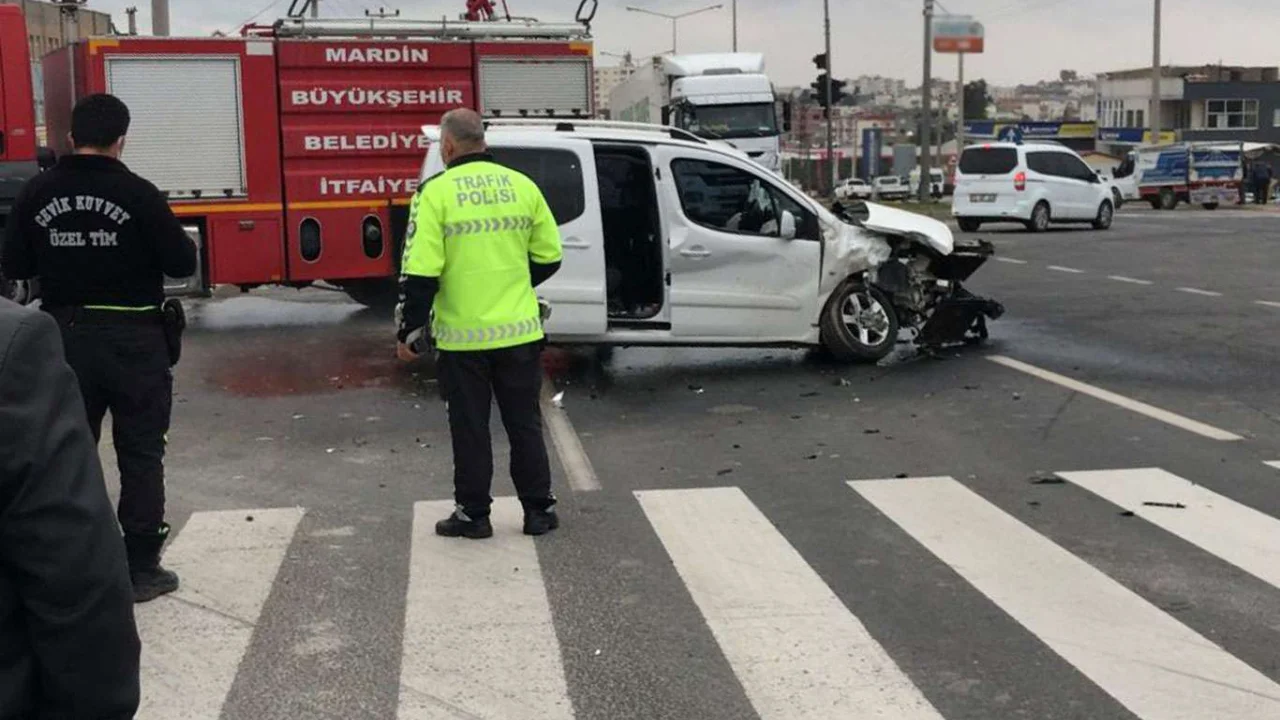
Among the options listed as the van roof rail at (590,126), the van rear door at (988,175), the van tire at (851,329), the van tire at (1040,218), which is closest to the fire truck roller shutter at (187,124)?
the van roof rail at (590,126)

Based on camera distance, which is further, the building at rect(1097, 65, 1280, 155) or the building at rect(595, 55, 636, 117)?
the building at rect(1097, 65, 1280, 155)

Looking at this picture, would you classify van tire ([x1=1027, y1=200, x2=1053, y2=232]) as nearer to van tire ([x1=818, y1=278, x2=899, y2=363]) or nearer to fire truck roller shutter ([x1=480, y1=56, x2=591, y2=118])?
fire truck roller shutter ([x1=480, y1=56, x2=591, y2=118])

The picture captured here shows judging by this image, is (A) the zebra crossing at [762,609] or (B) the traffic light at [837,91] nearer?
(A) the zebra crossing at [762,609]

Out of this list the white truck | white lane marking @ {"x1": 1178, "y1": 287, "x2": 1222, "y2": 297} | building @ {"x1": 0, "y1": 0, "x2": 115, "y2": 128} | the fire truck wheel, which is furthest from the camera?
the white truck

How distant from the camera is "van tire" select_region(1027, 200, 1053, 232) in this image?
1166 inches

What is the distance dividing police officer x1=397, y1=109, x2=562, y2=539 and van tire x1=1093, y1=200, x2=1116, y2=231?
25.9 m

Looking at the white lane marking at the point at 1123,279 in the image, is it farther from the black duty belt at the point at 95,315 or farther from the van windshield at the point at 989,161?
the black duty belt at the point at 95,315

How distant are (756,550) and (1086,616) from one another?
1490 mm

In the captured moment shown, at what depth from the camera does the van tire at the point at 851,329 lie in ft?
37.3

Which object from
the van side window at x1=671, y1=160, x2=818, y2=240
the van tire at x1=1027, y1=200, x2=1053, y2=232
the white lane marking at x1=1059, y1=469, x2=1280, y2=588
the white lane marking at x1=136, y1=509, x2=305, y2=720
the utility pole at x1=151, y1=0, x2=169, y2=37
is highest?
the utility pole at x1=151, y1=0, x2=169, y2=37

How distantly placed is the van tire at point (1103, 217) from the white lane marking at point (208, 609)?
2620 cm

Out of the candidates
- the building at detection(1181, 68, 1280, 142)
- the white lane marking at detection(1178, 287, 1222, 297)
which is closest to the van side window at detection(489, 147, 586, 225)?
the white lane marking at detection(1178, 287, 1222, 297)

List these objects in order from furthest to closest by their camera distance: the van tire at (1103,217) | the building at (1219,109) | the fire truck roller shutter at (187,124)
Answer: the building at (1219,109) < the van tire at (1103,217) < the fire truck roller shutter at (187,124)

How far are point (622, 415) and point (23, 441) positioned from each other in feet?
26.1
